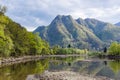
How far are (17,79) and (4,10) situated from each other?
77.2 metres

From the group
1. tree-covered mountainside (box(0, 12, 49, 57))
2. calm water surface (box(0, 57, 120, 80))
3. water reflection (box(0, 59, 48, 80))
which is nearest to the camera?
water reflection (box(0, 59, 48, 80))

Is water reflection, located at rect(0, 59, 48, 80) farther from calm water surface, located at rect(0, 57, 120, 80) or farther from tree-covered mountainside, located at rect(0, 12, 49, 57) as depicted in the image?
tree-covered mountainside, located at rect(0, 12, 49, 57)

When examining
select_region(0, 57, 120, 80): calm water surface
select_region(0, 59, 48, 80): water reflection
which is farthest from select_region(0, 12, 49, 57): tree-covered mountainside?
select_region(0, 59, 48, 80): water reflection

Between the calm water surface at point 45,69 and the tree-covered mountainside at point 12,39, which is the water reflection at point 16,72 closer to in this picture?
the calm water surface at point 45,69

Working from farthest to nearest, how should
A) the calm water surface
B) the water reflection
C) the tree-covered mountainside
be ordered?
the tree-covered mountainside → the calm water surface → the water reflection

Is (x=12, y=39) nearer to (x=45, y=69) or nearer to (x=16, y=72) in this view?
(x=45, y=69)

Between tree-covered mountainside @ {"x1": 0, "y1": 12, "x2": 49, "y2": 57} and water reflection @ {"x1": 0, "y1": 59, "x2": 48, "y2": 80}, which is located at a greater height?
tree-covered mountainside @ {"x1": 0, "y1": 12, "x2": 49, "y2": 57}

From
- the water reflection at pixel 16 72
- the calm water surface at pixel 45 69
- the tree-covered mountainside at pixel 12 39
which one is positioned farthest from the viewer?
the tree-covered mountainside at pixel 12 39

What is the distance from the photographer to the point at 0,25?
397 ft

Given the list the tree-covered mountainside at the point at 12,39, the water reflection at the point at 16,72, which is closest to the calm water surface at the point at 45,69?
the water reflection at the point at 16,72

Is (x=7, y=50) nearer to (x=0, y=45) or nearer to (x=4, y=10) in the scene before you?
(x=0, y=45)

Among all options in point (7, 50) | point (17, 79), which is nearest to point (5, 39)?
point (7, 50)

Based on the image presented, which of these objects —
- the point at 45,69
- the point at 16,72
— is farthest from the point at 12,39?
the point at 16,72

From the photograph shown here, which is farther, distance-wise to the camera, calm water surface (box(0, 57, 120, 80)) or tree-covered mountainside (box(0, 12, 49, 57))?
tree-covered mountainside (box(0, 12, 49, 57))
